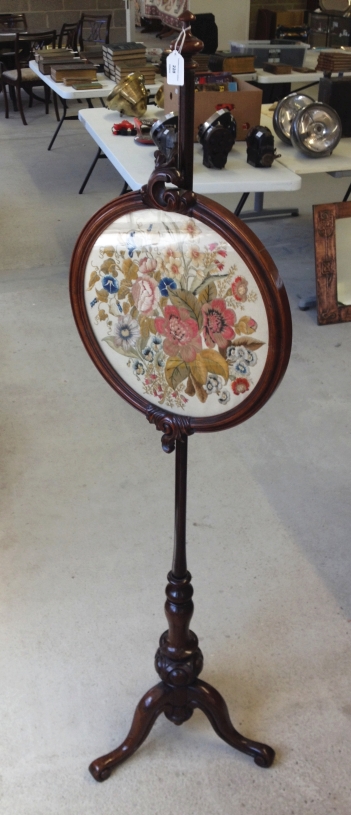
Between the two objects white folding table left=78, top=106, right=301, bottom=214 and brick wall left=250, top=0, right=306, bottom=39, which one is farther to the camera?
brick wall left=250, top=0, right=306, bottom=39

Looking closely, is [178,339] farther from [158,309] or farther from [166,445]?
[166,445]

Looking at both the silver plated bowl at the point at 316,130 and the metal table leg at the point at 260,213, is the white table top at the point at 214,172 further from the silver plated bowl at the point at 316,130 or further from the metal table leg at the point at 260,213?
the metal table leg at the point at 260,213

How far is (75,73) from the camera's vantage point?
15.1ft

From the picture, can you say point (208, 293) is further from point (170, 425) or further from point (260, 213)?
point (260, 213)

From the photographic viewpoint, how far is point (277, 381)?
1.09 meters

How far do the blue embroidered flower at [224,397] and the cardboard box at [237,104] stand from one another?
2115mm

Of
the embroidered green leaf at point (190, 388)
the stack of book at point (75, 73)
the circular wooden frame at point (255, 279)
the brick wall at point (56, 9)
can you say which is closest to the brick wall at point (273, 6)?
the brick wall at point (56, 9)

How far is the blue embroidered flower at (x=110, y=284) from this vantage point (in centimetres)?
118

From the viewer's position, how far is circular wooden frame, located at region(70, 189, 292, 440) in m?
1.02

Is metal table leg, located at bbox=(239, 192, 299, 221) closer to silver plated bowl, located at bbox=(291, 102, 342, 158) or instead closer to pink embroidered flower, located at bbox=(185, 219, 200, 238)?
silver plated bowl, located at bbox=(291, 102, 342, 158)

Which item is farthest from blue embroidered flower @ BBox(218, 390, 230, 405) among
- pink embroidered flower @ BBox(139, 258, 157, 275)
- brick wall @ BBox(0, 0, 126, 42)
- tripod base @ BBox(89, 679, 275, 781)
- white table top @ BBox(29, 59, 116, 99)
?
brick wall @ BBox(0, 0, 126, 42)

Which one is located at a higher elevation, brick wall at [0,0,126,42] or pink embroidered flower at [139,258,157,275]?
pink embroidered flower at [139,258,157,275]

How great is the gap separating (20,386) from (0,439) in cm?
36

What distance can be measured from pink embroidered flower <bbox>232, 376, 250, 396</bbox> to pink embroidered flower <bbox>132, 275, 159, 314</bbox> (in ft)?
0.56
